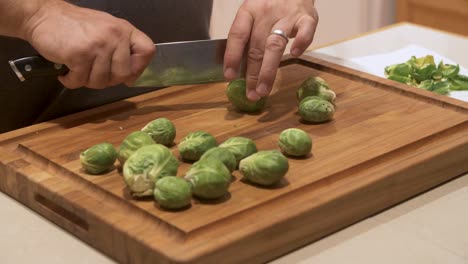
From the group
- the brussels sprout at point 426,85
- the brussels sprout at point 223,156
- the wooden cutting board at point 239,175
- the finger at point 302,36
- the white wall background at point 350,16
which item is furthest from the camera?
the white wall background at point 350,16

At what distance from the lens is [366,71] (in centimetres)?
190

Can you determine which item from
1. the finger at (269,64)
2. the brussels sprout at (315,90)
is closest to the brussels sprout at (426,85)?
the brussels sprout at (315,90)

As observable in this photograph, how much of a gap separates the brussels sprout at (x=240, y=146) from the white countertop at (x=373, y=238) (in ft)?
0.64

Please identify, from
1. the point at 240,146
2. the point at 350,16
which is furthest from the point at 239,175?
the point at 350,16

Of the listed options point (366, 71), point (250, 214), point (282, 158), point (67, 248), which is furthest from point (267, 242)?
point (366, 71)

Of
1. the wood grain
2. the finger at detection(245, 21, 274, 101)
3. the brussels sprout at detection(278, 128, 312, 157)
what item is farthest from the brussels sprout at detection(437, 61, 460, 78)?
the wood grain

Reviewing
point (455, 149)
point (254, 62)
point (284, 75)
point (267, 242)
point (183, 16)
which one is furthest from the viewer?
point (183, 16)

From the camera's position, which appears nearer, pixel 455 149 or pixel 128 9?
pixel 455 149

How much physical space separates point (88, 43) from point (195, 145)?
29 cm

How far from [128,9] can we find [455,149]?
0.83m

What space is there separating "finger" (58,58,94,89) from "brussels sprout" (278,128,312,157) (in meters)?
0.39

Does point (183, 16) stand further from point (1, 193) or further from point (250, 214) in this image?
point (250, 214)

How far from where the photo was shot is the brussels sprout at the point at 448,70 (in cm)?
184

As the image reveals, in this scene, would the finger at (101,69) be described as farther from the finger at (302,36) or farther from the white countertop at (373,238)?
the finger at (302,36)
